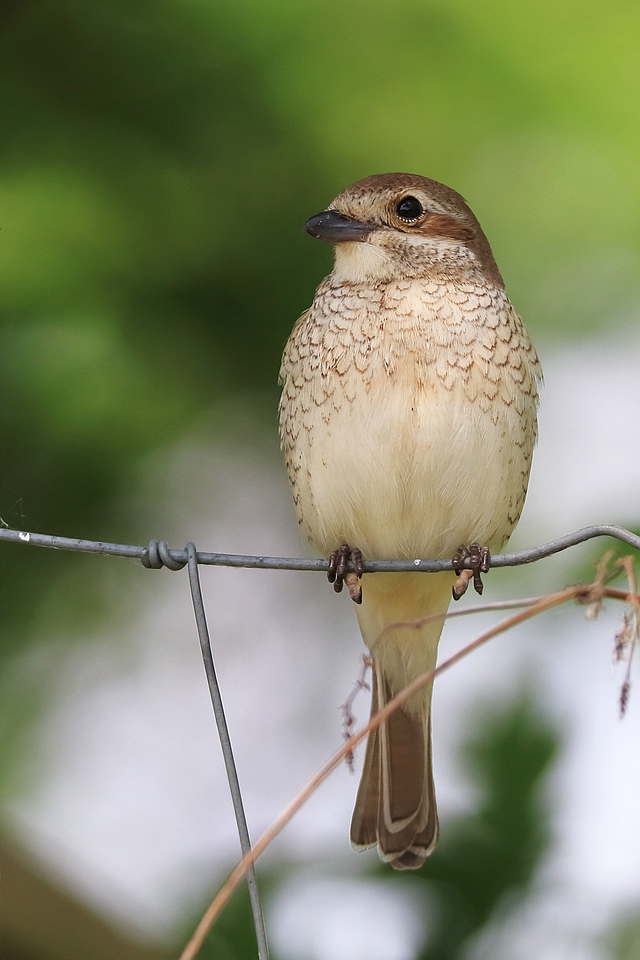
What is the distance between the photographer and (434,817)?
2516mm

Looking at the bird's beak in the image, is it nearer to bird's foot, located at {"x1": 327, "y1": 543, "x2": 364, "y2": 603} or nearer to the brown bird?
the brown bird

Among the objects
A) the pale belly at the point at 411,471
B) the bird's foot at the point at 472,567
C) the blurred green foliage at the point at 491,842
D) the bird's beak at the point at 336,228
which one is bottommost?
the blurred green foliage at the point at 491,842

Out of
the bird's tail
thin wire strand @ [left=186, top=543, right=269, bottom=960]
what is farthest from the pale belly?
thin wire strand @ [left=186, top=543, right=269, bottom=960]

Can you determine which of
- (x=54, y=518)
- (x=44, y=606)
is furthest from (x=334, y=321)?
(x=44, y=606)

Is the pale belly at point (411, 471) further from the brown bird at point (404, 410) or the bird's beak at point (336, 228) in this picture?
the bird's beak at point (336, 228)

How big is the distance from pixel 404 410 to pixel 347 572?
367 millimetres

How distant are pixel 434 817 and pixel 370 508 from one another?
716mm

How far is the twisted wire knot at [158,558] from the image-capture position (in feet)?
5.44

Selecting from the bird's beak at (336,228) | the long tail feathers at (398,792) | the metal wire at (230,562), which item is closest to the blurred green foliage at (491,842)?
the long tail feathers at (398,792)

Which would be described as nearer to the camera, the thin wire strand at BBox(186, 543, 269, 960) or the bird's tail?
the thin wire strand at BBox(186, 543, 269, 960)

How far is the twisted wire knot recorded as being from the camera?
1.66 m

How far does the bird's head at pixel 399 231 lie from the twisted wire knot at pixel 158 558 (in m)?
0.97

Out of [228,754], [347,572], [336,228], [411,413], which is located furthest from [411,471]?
[228,754]

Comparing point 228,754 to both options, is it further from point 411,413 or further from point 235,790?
point 411,413
